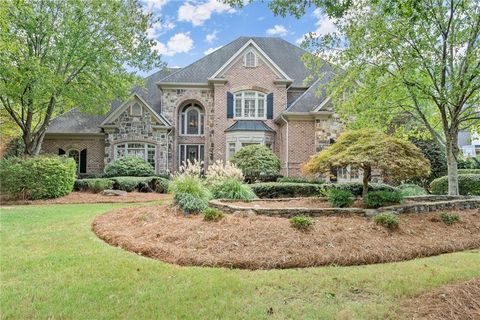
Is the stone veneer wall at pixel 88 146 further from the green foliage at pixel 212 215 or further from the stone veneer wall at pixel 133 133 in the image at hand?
the green foliage at pixel 212 215

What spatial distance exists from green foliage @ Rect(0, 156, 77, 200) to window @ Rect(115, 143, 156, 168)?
264 inches

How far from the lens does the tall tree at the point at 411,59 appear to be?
990 cm

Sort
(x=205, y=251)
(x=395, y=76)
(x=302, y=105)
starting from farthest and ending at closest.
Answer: (x=302, y=105), (x=395, y=76), (x=205, y=251)

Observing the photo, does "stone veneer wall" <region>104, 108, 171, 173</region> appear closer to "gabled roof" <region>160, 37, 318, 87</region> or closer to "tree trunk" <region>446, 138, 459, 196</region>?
"gabled roof" <region>160, 37, 318, 87</region>

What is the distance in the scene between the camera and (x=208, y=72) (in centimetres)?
2308

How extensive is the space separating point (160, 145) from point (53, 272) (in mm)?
17076

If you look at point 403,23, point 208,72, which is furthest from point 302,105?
point 403,23

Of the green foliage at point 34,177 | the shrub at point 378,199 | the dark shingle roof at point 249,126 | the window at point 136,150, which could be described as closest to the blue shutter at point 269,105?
the dark shingle roof at point 249,126

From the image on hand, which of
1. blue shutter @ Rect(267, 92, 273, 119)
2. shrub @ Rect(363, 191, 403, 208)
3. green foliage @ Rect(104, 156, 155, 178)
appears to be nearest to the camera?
shrub @ Rect(363, 191, 403, 208)

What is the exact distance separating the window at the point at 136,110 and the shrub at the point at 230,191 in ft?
41.5

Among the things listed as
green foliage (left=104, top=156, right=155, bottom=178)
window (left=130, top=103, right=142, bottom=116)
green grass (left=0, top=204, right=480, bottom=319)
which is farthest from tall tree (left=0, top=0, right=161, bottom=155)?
green grass (left=0, top=204, right=480, bottom=319)

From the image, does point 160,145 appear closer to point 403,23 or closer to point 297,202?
point 297,202

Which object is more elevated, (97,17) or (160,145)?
(97,17)

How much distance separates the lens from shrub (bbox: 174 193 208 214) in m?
8.34
